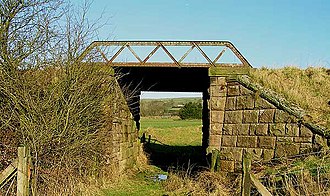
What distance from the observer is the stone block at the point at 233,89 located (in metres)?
14.0

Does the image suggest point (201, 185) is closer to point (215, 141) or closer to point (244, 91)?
point (215, 141)

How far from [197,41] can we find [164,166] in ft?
25.3

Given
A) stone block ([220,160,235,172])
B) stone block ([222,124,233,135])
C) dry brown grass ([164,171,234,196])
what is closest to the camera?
dry brown grass ([164,171,234,196])

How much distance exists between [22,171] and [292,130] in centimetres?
766

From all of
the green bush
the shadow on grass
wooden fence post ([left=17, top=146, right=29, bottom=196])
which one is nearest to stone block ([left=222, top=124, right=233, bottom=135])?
the shadow on grass

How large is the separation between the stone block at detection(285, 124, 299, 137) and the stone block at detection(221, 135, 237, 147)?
204cm

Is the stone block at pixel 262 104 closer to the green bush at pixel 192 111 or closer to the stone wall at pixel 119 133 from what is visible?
the stone wall at pixel 119 133

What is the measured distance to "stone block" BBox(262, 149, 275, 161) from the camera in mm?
12297

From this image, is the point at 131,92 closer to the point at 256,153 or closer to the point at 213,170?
the point at 213,170

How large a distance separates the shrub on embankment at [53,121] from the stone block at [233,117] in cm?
436

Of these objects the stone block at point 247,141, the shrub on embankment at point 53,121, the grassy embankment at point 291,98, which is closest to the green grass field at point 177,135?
the grassy embankment at point 291,98

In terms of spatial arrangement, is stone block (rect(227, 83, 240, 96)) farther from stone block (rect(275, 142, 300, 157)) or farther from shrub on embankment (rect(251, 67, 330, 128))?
stone block (rect(275, 142, 300, 157))

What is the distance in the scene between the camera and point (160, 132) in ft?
110

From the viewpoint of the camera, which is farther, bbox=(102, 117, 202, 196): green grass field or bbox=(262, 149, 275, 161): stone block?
bbox=(102, 117, 202, 196): green grass field
